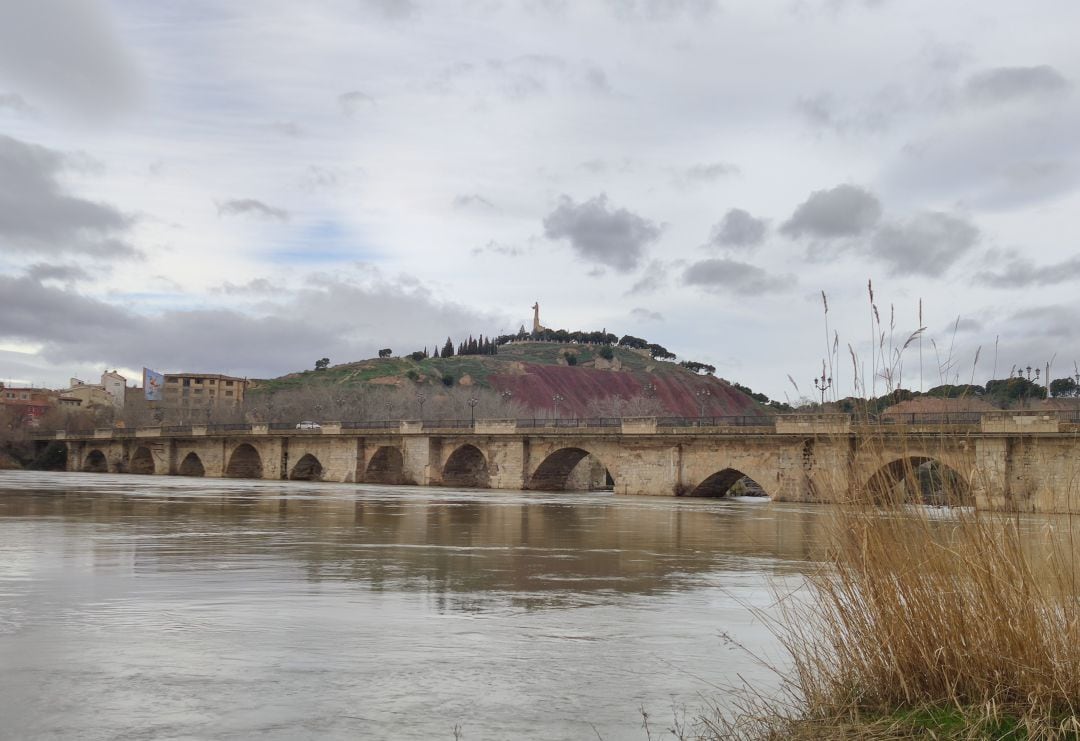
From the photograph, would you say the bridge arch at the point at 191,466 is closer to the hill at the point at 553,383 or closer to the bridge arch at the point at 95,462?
the bridge arch at the point at 95,462

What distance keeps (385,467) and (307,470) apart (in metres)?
8.79

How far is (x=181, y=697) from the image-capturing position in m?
5.30

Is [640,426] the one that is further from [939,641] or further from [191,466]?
[191,466]

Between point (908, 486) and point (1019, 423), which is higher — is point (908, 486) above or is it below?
below

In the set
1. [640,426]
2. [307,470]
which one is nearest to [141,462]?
[307,470]

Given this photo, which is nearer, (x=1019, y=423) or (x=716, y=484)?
(x=1019, y=423)

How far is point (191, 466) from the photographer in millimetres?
73125

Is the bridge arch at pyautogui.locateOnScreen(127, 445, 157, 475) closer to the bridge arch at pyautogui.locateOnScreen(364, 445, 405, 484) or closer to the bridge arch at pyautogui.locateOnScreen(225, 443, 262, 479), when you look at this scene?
the bridge arch at pyautogui.locateOnScreen(225, 443, 262, 479)

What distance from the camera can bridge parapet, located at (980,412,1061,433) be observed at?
2867 centimetres

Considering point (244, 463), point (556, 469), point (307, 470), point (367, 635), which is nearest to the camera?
point (367, 635)

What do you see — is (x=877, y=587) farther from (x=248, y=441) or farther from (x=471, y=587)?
(x=248, y=441)

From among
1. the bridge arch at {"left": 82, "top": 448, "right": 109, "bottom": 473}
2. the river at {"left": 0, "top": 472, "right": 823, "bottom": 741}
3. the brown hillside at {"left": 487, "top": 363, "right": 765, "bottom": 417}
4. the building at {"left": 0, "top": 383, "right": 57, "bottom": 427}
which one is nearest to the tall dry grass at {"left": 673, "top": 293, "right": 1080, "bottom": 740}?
the river at {"left": 0, "top": 472, "right": 823, "bottom": 741}

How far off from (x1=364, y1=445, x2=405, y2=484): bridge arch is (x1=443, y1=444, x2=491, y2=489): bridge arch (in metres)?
4.73

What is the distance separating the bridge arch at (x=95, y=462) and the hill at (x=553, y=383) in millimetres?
33217
